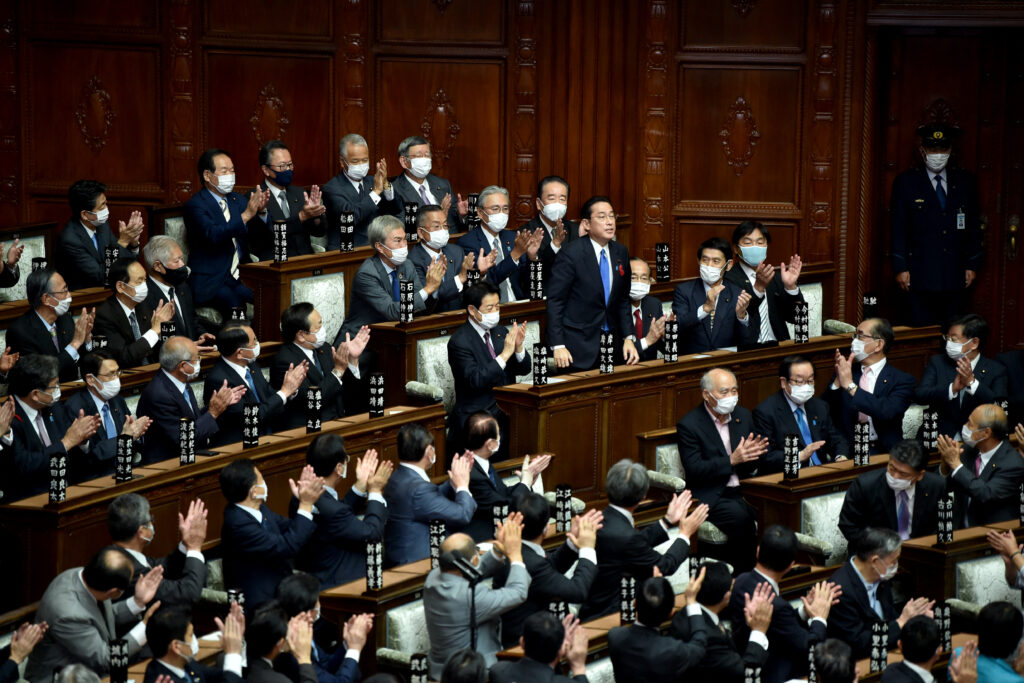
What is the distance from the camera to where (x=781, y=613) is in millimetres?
5855

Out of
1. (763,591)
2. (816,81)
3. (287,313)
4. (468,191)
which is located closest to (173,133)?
(468,191)

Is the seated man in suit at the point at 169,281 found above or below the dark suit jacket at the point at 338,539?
above

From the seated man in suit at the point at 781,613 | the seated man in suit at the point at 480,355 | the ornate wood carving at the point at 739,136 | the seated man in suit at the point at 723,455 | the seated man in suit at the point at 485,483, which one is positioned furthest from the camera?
the ornate wood carving at the point at 739,136

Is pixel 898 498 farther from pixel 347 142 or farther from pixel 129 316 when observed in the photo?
pixel 347 142

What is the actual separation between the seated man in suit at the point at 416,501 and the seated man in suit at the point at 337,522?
0.07m

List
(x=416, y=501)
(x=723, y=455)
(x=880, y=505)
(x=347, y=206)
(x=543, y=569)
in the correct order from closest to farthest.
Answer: (x=543, y=569)
(x=416, y=501)
(x=880, y=505)
(x=723, y=455)
(x=347, y=206)

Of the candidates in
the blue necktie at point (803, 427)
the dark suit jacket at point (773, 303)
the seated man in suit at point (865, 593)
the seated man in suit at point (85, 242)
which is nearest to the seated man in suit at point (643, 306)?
the dark suit jacket at point (773, 303)

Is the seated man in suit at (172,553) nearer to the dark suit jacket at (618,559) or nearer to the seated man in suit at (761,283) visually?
the dark suit jacket at (618,559)

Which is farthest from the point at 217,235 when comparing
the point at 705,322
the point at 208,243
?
the point at 705,322

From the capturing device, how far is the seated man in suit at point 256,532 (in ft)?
19.4

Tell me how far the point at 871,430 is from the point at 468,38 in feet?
13.2

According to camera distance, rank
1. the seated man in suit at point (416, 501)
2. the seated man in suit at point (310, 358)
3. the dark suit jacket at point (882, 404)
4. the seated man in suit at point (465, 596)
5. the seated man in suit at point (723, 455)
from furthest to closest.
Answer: the dark suit jacket at point (882, 404) → the seated man in suit at point (310, 358) → the seated man in suit at point (723, 455) → the seated man in suit at point (416, 501) → the seated man in suit at point (465, 596)

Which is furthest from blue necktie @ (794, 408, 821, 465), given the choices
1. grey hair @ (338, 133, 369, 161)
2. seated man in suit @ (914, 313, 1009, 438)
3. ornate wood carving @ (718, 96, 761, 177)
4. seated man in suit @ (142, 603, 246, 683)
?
seated man in suit @ (142, 603, 246, 683)

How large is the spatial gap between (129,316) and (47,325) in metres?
0.41
